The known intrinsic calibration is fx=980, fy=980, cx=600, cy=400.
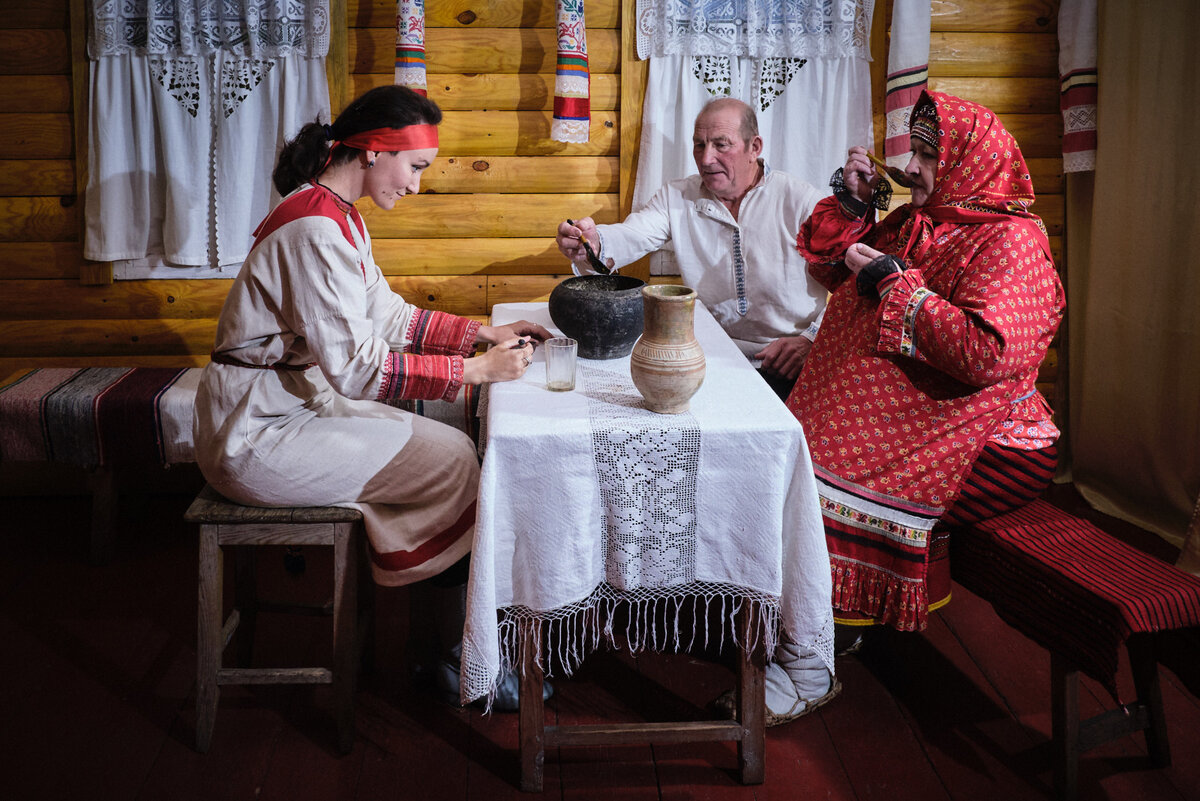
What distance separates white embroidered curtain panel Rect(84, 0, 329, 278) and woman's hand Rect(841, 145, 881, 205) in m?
1.75

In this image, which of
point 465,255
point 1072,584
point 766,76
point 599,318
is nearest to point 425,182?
point 465,255

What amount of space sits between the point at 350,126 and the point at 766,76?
1723mm

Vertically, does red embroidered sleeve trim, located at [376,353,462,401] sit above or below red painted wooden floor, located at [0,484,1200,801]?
above

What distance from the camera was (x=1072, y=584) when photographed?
1985 mm

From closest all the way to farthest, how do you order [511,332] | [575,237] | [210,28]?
[511,332] → [575,237] → [210,28]

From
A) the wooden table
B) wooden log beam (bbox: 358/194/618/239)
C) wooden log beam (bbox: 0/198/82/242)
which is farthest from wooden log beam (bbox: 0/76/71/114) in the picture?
the wooden table

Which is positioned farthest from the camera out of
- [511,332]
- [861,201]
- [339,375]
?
[861,201]

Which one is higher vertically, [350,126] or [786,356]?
[350,126]

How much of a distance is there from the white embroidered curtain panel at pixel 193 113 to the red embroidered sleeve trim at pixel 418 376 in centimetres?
156

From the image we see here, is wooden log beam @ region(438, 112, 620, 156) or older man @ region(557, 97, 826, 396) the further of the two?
wooden log beam @ region(438, 112, 620, 156)

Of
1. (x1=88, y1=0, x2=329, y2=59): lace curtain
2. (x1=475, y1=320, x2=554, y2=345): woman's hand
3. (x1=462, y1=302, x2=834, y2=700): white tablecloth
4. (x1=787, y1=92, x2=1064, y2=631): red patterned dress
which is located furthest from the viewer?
(x1=88, y1=0, x2=329, y2=59): lace curtain

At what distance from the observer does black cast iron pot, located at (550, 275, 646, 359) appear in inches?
89.3

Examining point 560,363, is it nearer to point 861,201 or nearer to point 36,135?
point 861,201

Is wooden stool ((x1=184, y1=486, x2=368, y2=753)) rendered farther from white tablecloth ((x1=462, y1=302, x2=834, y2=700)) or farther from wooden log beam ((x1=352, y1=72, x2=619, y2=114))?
wooden log beam ((x1=352, y1=72, x2=619, y2=114))
